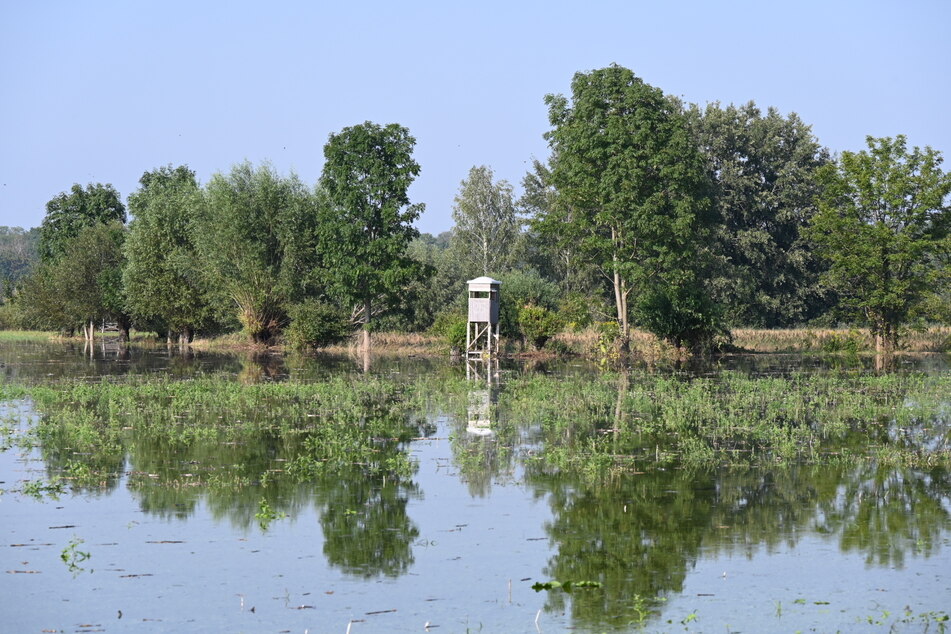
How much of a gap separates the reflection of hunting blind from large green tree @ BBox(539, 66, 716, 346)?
552cm

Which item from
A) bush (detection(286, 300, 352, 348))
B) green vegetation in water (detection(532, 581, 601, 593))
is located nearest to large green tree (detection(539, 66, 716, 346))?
bush (detection(286, 300, 352, 348))

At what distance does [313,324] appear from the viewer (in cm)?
5753

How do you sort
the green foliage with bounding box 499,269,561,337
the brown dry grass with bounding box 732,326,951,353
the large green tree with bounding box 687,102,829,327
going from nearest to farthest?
1. the green foliage with bounding box 499,269,561,337
2. the brown dry grass with bounding box 732,326,951,353
3. the large green tree with bounding box 687,102,829,327

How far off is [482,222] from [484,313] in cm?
3533

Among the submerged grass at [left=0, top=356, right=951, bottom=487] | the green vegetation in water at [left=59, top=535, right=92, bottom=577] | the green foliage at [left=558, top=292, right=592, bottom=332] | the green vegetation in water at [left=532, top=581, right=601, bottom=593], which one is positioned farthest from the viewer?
the green foliage at [left=558, top=292, right=592, bottom=332]

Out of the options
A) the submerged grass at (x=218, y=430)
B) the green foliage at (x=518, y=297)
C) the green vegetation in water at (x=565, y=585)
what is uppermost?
the green foliage at (x=518, y=297)

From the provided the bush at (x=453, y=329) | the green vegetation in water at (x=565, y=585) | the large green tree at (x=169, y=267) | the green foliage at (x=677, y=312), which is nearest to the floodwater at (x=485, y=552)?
the green vegetation in water at (x=565, y=585)

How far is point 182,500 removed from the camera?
47.7 feet

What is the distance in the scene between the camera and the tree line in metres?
50.5

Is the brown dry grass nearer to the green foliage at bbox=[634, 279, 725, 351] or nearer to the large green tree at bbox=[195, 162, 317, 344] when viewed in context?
the green foliage at bbox=[634, 279, 725, 351]

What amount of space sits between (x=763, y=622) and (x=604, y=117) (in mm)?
43955

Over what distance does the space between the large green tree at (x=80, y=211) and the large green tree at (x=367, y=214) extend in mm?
37524

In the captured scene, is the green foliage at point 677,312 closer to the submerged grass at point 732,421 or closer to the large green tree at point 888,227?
the large green tree at point 888,227

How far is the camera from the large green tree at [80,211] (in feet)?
287
